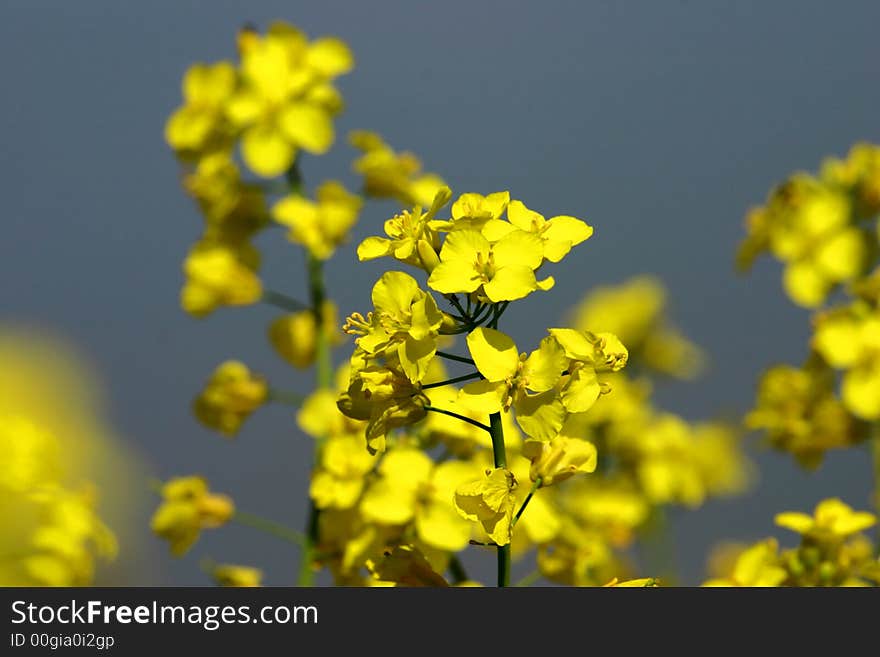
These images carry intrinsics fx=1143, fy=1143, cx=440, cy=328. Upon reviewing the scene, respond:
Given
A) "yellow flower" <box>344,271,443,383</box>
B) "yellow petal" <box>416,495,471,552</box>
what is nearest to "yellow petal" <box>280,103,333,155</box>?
"yellow petal" <box>416,495,471,552</box>

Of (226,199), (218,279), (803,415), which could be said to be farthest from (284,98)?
(803,415)

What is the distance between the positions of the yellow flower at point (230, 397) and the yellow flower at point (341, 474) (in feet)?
1.36

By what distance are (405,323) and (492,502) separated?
170 millimetres

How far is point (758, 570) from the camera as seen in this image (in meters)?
1.38

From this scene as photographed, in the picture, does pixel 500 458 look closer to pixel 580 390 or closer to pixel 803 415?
pixel 580 390

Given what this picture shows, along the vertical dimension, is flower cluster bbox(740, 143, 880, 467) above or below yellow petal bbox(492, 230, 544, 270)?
above

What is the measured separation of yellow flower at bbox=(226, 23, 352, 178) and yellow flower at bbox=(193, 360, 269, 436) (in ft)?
1.17

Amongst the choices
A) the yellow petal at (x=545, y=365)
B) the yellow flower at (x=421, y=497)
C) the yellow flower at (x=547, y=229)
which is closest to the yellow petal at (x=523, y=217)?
the yellow flower at (x=547, y=229)

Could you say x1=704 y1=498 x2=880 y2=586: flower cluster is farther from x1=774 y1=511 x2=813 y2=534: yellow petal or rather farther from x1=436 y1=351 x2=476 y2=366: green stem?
x1=436 y1=351 x2=476 y2=366: green stem

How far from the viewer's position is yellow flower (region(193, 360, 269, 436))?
197 cm
